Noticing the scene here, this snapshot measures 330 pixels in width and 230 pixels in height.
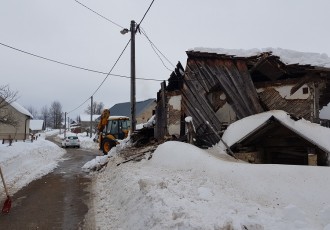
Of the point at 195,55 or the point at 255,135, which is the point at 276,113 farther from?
the point at 195,55

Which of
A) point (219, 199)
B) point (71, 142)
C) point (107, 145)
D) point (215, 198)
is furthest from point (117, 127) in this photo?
point (219, 199)

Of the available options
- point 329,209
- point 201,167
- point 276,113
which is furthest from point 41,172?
point 329,209

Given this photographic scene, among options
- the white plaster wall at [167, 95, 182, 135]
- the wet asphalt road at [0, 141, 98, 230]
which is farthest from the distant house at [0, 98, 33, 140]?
the wet asphalt road at [0, 141, 98, 230]

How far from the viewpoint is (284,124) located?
374 inches

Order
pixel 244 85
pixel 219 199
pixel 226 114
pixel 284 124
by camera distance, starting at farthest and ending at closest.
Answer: pixel 226 114 → pixel 244 85 → pixel 284 124 → pixel 219 199

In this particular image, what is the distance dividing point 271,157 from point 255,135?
149 centimetres

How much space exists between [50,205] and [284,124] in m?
7.17

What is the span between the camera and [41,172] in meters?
15.3

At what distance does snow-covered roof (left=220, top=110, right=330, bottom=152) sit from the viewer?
9023mm

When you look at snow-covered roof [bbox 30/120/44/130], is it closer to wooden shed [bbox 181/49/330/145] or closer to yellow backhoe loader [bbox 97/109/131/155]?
yellow backhoe loader [bbox 97/109/131/155]

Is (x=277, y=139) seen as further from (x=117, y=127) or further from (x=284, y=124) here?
(x=117, y=127)

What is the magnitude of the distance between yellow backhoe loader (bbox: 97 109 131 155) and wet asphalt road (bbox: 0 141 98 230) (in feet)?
31.1

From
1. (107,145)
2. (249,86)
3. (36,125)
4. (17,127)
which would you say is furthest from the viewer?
(36,125)

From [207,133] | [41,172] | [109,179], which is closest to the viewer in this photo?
[109,179]
